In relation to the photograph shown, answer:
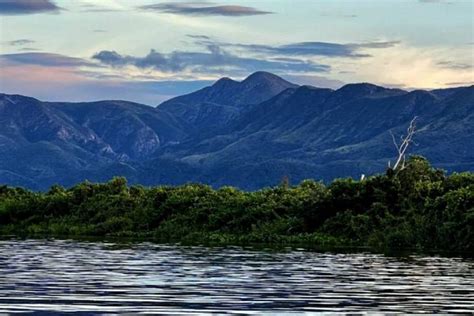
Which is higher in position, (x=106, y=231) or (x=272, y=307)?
(x=272, y=307)

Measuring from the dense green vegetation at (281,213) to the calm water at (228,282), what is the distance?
14.0 metres

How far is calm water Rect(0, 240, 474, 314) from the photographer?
28.0 m

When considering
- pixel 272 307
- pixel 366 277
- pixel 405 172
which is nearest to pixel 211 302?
pixel 272 307

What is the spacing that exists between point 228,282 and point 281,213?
48365 millimetres

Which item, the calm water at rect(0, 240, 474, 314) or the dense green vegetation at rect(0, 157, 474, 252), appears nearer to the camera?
the calm water at rect(0, 240, 474, 314)

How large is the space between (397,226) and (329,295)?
41459 millimetres

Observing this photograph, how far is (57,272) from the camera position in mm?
39938

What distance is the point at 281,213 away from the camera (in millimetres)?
84500

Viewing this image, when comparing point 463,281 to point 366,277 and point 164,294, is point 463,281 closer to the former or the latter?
point 366,277

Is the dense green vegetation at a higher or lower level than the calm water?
lower

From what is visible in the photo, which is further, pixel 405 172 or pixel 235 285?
pixel 405 172

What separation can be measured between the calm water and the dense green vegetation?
13977mm

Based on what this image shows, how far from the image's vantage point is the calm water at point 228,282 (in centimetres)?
2805

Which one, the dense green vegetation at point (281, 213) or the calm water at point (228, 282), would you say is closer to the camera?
the calm water at point (228, 282)
